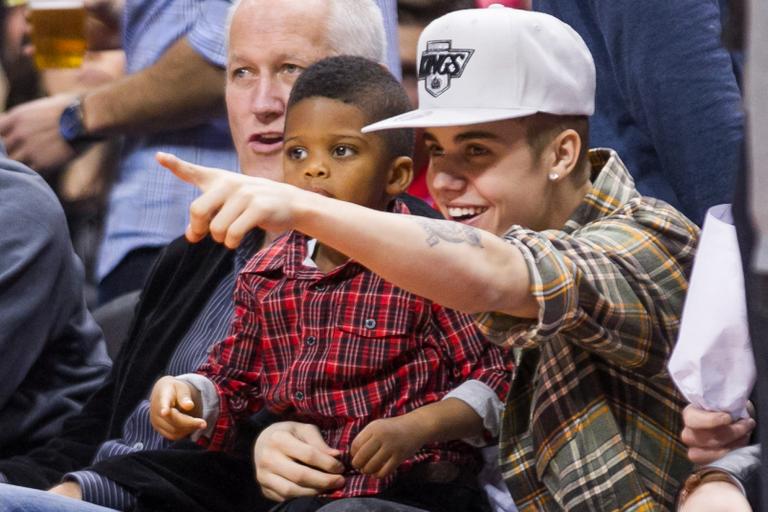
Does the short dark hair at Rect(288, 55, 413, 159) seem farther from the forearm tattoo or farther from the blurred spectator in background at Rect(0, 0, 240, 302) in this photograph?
the blurred spectator in background at Rect(0, 0, 240, 302)

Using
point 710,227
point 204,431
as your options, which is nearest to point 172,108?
point 204,431

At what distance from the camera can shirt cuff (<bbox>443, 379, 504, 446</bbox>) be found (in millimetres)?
1896

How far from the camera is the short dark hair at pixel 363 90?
6.88 feet

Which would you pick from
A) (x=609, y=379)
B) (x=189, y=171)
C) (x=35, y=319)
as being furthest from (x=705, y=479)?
(x=35, y=319)

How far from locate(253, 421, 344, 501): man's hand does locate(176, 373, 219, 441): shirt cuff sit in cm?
11

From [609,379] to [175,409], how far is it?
1.91ft

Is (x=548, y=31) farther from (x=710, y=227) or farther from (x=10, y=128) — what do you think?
(x=10, y=128)

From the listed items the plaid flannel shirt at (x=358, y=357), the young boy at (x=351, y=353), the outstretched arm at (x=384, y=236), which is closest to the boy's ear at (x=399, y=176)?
the young boy at (x=351, y=353)

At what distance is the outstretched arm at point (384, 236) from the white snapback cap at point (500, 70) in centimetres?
37

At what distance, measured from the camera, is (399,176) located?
212 centimetres

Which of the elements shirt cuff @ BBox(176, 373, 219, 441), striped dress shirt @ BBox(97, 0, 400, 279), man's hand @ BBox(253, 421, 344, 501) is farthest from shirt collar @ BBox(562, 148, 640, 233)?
striped dress shirt @ BBox(97, 0, 400, 279)

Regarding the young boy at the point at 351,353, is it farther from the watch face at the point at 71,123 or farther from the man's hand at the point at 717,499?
the watch face at the point at 71,123

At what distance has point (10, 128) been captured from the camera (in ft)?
10.2

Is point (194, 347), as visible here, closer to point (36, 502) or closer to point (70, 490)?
point (70, 490)
